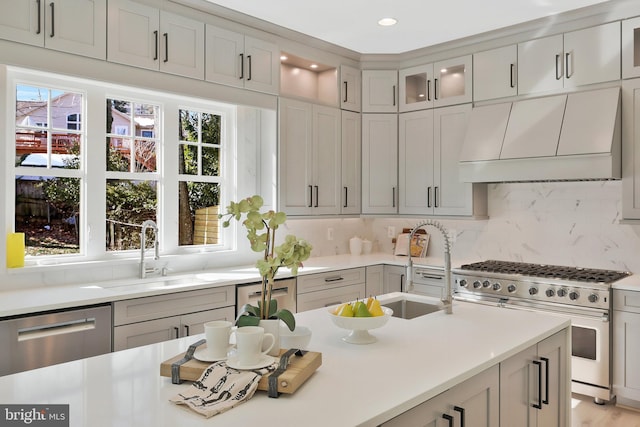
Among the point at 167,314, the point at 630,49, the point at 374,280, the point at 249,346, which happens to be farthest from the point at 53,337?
the point at 630,49

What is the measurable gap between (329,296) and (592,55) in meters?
2.66

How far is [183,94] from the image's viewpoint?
3.47 m

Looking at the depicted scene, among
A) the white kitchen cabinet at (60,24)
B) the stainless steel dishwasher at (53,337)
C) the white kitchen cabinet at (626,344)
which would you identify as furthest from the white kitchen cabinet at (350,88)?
the stainless steel dishwasher at (53,337)

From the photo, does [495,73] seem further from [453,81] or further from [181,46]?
[181,46]

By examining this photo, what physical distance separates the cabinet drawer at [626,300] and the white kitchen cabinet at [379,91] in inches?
96.5

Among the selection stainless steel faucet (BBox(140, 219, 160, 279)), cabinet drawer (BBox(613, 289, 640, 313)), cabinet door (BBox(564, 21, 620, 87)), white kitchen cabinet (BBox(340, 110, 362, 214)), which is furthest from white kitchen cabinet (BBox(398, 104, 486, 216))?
stainless steel faucet (BBox(140, 219, 160, 279))

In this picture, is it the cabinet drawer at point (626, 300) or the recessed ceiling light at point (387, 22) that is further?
the recessed ceiling light at point (387, 22)

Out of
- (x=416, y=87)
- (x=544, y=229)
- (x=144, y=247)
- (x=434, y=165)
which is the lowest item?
(x=144, y=247)

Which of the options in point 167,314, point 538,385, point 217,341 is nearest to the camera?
point 217,341

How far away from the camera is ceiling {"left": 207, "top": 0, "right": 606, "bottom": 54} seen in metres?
3.54

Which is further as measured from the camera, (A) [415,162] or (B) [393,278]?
(A) [415,162]

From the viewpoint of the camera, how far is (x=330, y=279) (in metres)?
4.05

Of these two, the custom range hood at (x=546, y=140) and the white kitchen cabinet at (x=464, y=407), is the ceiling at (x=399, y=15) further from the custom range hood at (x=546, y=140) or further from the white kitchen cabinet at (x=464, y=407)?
the white kitchen cabinet at (x=464, y=407)

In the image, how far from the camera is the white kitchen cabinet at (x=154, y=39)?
3.12m
